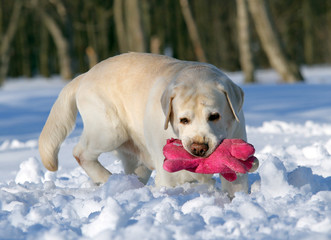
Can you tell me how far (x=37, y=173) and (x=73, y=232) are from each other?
237 cm

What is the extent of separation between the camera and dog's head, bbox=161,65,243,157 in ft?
10.7

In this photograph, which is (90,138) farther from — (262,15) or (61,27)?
(61,27)

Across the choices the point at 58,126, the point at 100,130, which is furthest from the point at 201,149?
the point at 58,126

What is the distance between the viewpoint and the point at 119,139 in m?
4.23

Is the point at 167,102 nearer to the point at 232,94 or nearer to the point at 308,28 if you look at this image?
the point at 232,94

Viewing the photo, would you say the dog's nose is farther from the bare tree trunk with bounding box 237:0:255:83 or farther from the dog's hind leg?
the bare tree trunk with bounding box 237:0:255:83

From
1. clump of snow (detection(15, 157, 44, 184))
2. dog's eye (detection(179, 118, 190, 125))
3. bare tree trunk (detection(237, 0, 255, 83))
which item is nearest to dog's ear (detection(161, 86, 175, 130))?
dog's eye (detection(179, 118, 190, 125))

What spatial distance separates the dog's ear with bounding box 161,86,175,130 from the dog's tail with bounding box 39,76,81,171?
1.34 m

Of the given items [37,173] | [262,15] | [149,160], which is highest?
[149,160]

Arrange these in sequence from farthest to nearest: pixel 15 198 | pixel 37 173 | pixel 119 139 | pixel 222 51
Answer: pixel 222 51, pixel 37 173, pixel 119 139, pixel 15 198

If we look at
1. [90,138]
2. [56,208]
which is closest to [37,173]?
[90,138]

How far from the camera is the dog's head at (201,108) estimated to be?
326 cm

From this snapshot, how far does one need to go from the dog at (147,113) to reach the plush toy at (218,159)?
56mm

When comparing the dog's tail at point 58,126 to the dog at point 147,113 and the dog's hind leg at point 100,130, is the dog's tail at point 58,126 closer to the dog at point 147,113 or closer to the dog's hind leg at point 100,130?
the dog at point 147,113
